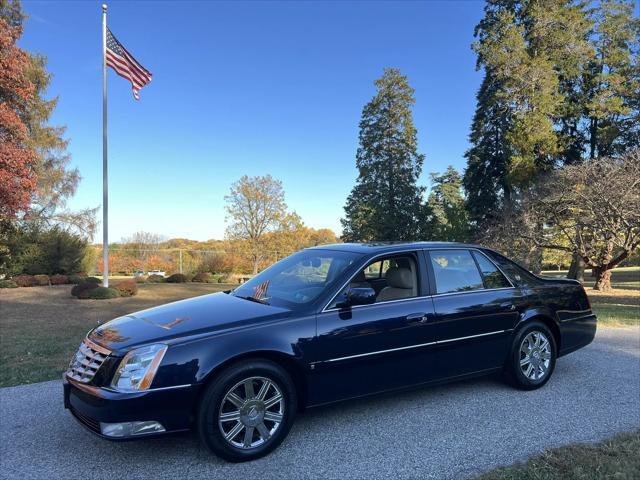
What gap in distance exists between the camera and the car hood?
11.0 ft

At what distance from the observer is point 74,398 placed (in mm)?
3377

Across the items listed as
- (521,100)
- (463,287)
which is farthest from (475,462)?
(521,100)

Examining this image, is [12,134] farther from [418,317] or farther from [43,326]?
[418,317]

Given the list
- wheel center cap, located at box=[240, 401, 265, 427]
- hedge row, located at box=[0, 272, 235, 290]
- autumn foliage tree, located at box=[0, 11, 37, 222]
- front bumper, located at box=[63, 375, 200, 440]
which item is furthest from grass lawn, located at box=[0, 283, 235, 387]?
autumn foliage tree, located at box=[0, 11, 37, 222]

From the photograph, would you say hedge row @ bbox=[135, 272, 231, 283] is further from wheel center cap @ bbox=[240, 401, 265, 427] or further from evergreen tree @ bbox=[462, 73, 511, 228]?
wheel center cap @ bbox=[240, 401, 265, 427]

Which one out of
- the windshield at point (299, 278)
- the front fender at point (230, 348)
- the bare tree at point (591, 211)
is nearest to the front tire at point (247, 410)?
the front fender at point (230, 348)

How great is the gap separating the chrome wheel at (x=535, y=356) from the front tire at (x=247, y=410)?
2746 mm

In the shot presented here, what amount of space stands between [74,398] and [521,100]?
1054 inches

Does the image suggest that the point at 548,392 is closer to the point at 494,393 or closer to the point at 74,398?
the point at 494,393

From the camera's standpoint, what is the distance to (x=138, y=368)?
315 centimetres

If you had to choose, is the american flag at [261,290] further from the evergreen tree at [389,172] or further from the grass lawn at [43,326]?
the evergreen tree at [389,172]

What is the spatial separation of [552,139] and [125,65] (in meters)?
21.4

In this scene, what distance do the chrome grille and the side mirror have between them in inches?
73.7

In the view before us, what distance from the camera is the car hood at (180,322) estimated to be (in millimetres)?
3348
